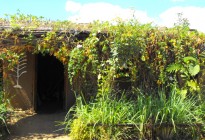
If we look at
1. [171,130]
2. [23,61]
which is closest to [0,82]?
[23,61]

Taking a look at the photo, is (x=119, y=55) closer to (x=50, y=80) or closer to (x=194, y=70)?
(x=194, y=70)

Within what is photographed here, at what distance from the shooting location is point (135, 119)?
845 centimetres

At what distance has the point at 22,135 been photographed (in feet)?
29.8

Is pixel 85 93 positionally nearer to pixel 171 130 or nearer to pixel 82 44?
pixel 82 44

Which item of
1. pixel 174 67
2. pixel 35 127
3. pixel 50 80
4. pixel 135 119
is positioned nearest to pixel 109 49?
pixel 174 67

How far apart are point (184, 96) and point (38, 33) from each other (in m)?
4.36

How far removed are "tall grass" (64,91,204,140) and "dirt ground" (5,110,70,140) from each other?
64 centimetres

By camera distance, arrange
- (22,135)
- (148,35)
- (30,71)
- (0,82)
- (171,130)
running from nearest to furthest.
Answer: (171,130) → (22,135) → (148,35) → (0,82) → (30,71)

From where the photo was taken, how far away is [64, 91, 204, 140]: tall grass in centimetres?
825

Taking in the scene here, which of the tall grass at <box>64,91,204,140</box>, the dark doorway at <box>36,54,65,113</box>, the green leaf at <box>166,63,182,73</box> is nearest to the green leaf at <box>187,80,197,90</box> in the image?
the green leaf at <box>166,63,182,73</box>

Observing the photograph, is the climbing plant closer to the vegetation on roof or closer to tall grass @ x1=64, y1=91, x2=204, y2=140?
the vegetation on roof

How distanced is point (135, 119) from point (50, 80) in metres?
7.67

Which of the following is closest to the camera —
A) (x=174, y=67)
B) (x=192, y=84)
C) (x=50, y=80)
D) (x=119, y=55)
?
(x=119, y=55)

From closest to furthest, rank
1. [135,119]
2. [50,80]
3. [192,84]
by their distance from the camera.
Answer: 1. [135,119]
2. [192,84]
3. [50,80]
